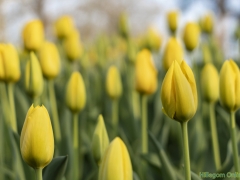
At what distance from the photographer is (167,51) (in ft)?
3.06

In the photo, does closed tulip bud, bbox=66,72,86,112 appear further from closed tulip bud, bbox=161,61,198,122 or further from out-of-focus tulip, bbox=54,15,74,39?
out-of-focus tulip, bbox=54,15,74,39

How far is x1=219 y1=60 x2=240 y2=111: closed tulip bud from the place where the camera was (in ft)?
1.90

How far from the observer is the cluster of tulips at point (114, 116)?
1.49 feet

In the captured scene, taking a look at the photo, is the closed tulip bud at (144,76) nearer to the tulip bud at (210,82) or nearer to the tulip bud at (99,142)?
the tulip bud at (210,82)

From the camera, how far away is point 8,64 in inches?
31.1

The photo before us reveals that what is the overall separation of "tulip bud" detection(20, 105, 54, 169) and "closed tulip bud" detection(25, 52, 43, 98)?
33 centimetres

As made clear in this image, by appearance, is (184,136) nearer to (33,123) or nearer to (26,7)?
(33,123)

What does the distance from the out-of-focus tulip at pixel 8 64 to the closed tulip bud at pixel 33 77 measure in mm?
34

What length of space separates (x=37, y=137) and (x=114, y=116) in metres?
0.65

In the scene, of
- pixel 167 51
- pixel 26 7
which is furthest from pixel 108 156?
pixel 26 7

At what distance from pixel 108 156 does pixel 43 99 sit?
2.55 ft

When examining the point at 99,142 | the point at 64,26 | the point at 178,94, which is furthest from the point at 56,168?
the point at 64,26

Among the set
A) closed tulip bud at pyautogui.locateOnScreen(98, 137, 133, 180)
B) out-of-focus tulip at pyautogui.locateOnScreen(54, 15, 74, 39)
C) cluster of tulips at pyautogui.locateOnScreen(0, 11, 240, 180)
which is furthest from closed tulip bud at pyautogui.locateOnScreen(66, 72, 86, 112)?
out-of-focus tulip at pyautogui.locateOnScreen(54, 15, 74, 39)

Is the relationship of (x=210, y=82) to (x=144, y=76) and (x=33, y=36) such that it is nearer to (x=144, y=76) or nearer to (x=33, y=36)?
(x=144, y=76)
